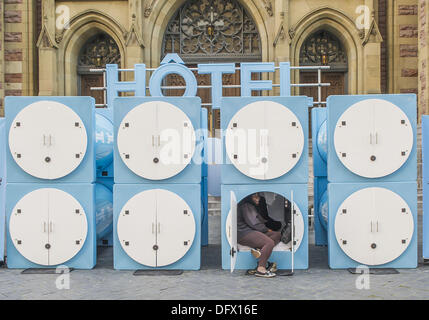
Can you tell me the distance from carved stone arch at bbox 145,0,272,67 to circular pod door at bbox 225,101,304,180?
9569 millimetres

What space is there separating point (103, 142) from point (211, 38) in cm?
1015

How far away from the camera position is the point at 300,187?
602 centimetres

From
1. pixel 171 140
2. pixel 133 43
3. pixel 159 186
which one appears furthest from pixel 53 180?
pixel 133 43

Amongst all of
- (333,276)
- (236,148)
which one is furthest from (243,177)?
(333,276)

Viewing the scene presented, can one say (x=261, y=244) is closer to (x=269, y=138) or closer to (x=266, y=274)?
(x=266, y=274)

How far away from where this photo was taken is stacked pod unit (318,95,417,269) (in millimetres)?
5953

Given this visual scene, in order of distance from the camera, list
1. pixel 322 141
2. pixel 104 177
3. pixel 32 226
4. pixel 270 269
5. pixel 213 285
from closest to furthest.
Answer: pixel 213 285 < pixel 270 269 < pixel 32 226 < pixel 322 141 < pixel 104 177

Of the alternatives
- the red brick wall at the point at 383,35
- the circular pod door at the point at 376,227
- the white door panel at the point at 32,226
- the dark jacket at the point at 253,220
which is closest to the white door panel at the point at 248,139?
the dark jacket at the point at 253,220

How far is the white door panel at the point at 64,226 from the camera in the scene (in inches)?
240

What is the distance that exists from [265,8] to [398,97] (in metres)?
10.1

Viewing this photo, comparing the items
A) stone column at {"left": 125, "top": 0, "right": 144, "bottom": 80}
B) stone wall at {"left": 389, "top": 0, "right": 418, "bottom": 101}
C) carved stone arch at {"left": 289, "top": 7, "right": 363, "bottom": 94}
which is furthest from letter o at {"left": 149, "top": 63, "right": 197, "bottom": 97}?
stone wall at {"left": 389, "top": 0, "right": 418, "bottom": 101}

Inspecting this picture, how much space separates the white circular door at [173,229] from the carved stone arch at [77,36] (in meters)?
10.4

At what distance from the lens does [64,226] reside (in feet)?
20.0

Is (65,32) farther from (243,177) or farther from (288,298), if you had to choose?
(288,298)
